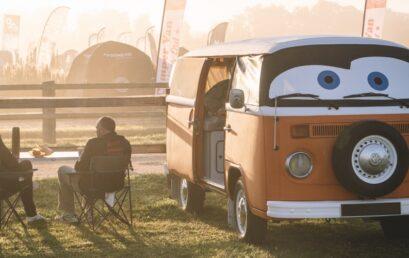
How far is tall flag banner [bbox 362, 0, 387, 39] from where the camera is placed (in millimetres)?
25922

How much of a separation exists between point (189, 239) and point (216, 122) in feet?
4.95

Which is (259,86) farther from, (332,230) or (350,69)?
(332,230)

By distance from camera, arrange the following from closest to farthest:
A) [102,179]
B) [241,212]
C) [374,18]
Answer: [241,212] → [102,179] → [374,18]

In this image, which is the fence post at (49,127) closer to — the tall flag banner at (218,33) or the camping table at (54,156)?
the camping table at (54,156)

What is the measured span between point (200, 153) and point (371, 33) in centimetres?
1632

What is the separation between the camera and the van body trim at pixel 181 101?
36.1 feet

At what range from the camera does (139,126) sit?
26.2 m

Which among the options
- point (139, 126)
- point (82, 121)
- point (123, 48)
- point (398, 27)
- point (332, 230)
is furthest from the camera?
point (398, 27)

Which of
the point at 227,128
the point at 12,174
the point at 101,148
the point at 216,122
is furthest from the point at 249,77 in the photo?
the point at 12,174

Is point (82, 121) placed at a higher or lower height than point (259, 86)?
lower

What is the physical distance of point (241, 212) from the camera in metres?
9.62

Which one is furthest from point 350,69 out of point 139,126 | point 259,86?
point 139,126

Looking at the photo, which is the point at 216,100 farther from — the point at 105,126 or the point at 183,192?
the point at 183,192

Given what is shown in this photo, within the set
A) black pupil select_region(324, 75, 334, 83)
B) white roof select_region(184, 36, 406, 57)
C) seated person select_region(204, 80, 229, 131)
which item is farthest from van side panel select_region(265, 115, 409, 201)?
seated person select_region(204, 80, 229, 131)
